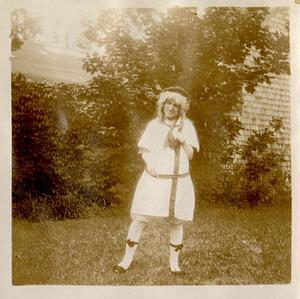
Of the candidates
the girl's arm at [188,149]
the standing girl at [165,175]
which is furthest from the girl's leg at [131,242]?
the girl's arm at [188,149]

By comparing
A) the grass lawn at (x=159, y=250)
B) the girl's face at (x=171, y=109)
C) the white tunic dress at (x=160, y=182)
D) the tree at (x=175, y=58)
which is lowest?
the grass lawn at (x=159, y=250)

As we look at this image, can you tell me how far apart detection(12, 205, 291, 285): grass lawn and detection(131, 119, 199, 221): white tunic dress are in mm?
24

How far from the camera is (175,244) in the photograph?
2.45 feet

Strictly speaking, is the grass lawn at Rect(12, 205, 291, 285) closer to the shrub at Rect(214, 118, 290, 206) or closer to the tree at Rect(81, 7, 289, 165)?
the shrub at Rect(214, 118, 290, 206)

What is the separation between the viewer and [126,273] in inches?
29.3

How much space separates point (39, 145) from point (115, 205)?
0.48 ft

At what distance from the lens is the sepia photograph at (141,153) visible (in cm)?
75

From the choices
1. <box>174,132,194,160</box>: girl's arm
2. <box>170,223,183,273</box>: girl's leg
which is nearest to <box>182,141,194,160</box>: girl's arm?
<box>174,132,194,160</box>: girl's arm

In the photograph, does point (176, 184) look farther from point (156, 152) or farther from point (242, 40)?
point (242, 40)

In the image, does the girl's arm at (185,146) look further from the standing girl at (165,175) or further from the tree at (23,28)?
the tree at (23,28)

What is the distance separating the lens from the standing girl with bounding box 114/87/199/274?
0.75m

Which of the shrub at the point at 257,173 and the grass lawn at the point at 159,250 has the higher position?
A: the shrub at the point at 257,173

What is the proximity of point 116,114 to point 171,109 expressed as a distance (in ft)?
0.27

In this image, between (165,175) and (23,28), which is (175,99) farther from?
(23,28)
